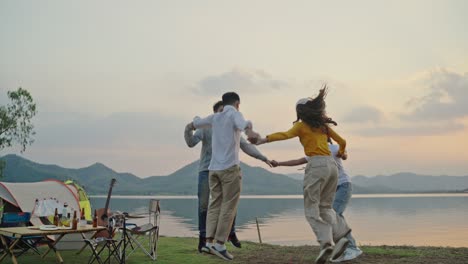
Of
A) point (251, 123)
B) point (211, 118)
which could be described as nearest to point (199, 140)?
point (211, 118)

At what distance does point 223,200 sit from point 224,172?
388mm

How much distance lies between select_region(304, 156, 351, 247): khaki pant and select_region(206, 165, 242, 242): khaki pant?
0.92 metres

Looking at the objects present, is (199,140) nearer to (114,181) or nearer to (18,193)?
(114,181)

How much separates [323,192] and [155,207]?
3.67 m

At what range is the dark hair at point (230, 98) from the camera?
6.21 metres

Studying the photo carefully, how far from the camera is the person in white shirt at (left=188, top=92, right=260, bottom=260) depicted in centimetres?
604

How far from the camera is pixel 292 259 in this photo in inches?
291

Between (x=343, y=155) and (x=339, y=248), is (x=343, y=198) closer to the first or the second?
(x=343, y=155)

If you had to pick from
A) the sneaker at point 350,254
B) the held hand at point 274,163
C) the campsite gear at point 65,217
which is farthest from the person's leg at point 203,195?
the campsite gear at point 65,217

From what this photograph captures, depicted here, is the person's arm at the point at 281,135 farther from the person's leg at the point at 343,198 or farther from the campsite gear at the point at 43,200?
the campsite gear at the point at 43,200

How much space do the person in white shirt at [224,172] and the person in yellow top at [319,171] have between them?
0.38 meters

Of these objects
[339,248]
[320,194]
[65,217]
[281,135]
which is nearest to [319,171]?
[320,194]

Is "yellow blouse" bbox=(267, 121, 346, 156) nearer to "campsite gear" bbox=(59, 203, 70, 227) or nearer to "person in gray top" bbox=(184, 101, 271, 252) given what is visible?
"person in gray top" bbox=(184, 101, 271, 252)

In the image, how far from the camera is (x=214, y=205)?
6254 millimetres
